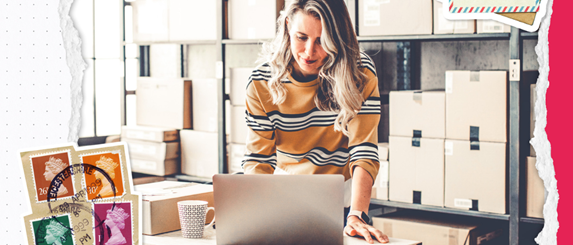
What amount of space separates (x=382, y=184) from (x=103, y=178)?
6.04ft

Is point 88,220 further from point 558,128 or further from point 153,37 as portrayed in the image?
point 153,37

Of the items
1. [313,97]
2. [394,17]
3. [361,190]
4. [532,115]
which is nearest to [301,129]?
[313,97]

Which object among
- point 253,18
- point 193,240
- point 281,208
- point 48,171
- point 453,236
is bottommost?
point 453,236

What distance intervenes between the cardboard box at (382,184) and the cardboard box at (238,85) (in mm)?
838

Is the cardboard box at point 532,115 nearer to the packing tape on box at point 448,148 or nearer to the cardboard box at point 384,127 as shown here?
the packing tape on box at point 448,148

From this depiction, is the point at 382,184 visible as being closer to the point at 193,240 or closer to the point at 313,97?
the point at 313,97

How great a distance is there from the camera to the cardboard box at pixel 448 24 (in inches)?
89.7

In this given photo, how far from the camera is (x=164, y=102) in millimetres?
3164

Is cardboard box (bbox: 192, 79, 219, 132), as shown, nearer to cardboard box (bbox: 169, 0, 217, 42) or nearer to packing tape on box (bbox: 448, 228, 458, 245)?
cardboard box (bbox: 169, 0, 217, 42)

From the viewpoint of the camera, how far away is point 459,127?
2.31 metres

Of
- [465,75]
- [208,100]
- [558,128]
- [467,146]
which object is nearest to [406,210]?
[467,146]

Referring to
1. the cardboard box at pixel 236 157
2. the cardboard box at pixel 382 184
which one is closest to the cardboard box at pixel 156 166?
the cardboard box at pixel 236 157

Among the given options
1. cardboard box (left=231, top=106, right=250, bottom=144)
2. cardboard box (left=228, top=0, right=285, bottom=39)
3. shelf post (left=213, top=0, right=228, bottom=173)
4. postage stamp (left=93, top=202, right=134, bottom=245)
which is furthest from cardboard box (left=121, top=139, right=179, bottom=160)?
postage stamp (left=93, top=202, right=134, bottom=245)

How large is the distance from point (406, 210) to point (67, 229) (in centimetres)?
213
